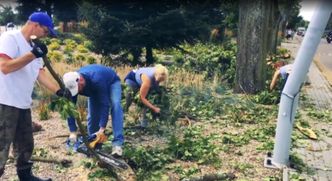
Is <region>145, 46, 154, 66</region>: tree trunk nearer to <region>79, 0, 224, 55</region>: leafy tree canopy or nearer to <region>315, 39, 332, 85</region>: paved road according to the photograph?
<region>79, 0, 224, 55</region>: leafy tree canopy

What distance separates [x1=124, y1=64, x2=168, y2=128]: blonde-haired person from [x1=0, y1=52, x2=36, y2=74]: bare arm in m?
2.42

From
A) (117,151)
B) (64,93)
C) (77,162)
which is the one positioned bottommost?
(77,162)

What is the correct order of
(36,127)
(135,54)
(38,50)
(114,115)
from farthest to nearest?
(135,54) → (36,127) → (114,115) → (38,50)

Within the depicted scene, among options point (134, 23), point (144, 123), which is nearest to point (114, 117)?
point (144, 123)

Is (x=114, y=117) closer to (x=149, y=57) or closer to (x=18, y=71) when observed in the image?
(x=18, y=71)

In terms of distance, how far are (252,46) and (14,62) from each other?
7.93 metres

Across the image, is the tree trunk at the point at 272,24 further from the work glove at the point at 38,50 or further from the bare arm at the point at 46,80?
the work glove at the point at 38,50

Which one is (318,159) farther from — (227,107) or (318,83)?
(318,83)

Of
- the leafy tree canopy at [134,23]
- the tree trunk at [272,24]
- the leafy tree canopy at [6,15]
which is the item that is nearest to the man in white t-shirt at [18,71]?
the leafy tree canopy at [134,23]

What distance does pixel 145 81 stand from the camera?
609 centimetres

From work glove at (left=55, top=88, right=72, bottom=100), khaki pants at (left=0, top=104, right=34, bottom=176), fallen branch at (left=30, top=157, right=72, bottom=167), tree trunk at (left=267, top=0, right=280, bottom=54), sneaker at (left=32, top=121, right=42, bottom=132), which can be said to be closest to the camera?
khaki pants at (left=0, top=104, right=34, bottom=176)

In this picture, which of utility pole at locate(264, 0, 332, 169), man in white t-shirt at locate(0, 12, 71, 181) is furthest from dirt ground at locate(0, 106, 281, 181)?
man in white t-shirt at locate(0, 12, 71, 181)

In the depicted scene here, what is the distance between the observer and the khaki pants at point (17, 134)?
161 inches

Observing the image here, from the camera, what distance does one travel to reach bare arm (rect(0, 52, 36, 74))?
3823mm
